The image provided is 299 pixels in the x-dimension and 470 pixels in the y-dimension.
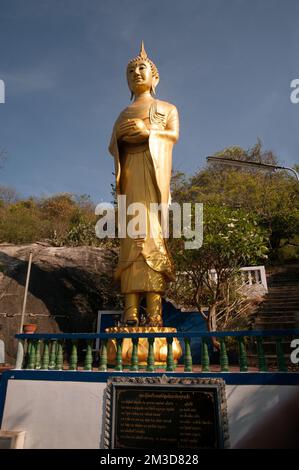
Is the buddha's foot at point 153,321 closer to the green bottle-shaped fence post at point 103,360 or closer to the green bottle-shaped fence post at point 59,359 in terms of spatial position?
the green bottle-shaped fence post at point 103,360

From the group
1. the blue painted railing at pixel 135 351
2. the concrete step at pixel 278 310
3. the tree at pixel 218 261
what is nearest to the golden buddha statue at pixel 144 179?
the tree at pixel 218 261

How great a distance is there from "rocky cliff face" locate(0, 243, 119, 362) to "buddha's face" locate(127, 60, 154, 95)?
4.98 m

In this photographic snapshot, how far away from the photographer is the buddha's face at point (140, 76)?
7758 millimetres

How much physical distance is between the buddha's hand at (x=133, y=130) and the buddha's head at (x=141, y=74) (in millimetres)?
1254

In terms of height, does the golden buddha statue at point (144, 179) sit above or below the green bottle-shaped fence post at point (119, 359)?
above

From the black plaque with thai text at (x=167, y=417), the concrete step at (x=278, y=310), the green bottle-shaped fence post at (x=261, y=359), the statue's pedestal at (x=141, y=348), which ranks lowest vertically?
the black plaque with thai text at (x=167, y=417)

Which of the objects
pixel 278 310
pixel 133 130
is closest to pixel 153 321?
pixel 133 130

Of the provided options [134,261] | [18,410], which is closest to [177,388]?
[18,410]

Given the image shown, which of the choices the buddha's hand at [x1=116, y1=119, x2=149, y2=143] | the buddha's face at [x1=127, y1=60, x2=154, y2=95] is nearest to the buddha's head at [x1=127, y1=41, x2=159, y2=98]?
the buddha's face at [x1=127, y1=60, x2=154, y2=95]

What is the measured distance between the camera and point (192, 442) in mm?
3559

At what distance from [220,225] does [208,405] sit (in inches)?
191

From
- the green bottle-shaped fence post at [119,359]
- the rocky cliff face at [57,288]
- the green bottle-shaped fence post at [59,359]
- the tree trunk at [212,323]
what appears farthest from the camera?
the rocky cliff face at [57,288]

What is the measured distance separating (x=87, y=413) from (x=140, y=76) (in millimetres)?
6415
